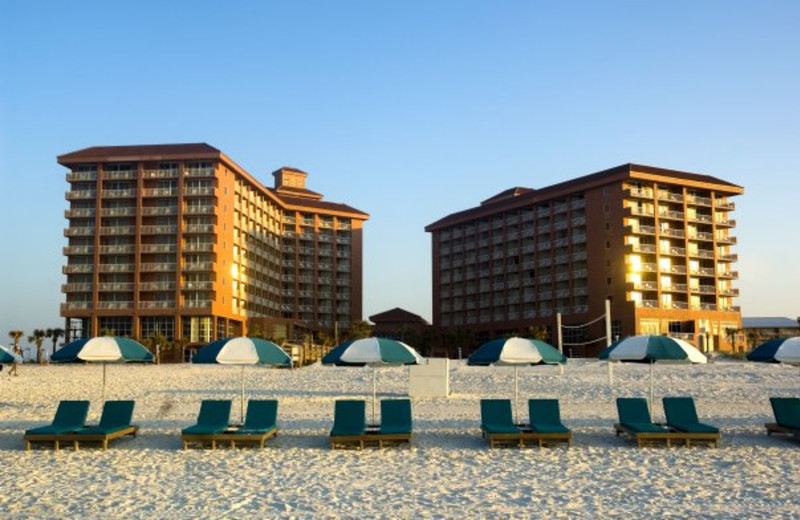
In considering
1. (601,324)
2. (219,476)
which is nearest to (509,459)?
(219,476)

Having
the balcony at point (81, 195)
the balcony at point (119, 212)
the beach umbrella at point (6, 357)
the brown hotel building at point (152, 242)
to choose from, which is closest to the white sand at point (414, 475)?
the beach umbrella at point (6, 357)

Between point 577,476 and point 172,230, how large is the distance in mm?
69783

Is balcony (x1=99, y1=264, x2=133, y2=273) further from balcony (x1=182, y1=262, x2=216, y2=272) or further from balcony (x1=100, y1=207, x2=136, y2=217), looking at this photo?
balcony (x1=182, y1=262, x2=216, y2=272)

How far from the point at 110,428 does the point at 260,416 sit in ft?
10.2

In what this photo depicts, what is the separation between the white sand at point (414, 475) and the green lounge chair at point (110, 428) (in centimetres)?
28

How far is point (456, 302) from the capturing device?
104438mm

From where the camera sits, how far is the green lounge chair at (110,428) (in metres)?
16.7

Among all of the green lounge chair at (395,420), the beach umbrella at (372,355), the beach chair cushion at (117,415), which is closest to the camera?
the green lounge chair at (395,420)

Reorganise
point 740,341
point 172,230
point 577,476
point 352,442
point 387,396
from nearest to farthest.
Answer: point 577,476 < point 352,442 < point 387,396 < point 172,230 < point 740,341

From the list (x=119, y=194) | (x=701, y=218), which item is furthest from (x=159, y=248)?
(x=701, y=218)

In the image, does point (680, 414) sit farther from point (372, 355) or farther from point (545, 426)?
point (372, 355)

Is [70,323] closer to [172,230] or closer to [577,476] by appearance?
[172,230]

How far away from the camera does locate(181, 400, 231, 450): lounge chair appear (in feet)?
54.7

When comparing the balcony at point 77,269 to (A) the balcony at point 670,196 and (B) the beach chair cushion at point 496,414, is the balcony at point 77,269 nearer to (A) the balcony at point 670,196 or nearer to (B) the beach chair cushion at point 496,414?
(A) the balcony at point 670,196
